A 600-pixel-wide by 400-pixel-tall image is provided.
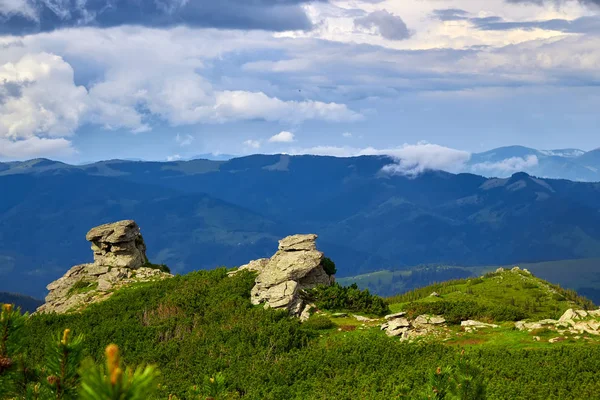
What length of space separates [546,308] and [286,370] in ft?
164

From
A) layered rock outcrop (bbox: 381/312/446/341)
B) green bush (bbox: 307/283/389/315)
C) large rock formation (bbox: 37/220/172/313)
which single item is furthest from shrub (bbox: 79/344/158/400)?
large rock formation (bbox: 37/220/172/313)

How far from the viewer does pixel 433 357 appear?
1425 inches

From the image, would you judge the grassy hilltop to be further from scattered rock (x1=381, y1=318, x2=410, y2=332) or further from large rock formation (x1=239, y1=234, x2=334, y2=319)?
large rock formation (x1=239, y1=234, x2=334, y2=319)

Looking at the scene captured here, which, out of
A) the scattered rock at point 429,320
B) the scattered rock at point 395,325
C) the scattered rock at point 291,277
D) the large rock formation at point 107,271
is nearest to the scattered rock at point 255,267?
the scattered rock at point 291,277

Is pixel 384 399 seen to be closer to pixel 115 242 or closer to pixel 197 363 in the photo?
pixel 197 363

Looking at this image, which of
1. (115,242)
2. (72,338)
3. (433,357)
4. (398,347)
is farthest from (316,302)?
(72,338)

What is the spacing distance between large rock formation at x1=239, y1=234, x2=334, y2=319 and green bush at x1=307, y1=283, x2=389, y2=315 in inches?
57.1

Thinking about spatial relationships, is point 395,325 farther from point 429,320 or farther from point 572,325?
point 572,325

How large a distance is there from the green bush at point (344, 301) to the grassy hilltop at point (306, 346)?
11cm

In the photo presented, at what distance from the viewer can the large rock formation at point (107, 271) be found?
6638 centimetres

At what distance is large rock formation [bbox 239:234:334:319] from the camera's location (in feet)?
167

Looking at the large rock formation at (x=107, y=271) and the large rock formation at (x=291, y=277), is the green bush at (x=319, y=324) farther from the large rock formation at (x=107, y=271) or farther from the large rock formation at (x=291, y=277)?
the large rock formation at (x=107, y=271)

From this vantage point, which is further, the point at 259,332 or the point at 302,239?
the point at 302,239

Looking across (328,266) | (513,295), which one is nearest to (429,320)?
(328,266)
